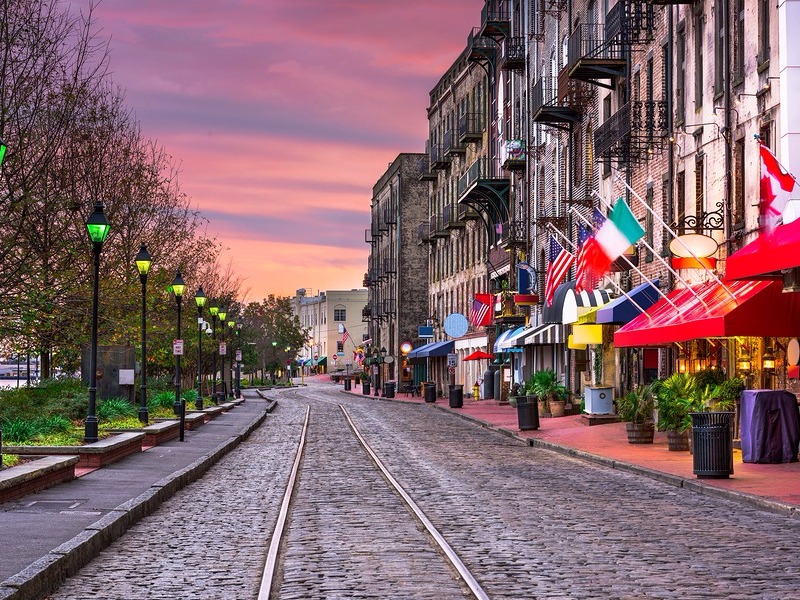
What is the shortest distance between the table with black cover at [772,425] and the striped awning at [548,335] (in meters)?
23.7

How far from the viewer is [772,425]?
22203 mm

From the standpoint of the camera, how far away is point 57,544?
11938mm

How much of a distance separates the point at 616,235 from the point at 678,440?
14.5ft

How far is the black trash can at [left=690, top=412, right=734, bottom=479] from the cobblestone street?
2.67ft

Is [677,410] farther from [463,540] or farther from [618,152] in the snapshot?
[463,540]

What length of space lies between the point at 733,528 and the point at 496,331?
49.1m

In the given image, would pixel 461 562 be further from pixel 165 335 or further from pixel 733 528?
pixel 165 335

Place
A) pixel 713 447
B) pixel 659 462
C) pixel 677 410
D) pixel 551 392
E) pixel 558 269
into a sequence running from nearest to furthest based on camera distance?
pixel 713 447 → pixel 659 462 → pixel 677 410 → pixel 558 269 → pixel 551 392

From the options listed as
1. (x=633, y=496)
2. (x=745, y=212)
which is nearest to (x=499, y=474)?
(x=633, y=496)

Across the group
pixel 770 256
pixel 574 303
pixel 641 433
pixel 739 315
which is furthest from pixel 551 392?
pixel 770 256

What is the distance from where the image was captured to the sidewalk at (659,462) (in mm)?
17458

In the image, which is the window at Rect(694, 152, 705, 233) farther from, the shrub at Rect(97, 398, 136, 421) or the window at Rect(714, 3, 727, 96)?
the shrub at Rect(97, 398, 136, 421)

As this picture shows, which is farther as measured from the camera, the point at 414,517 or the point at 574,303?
the point at 574,303

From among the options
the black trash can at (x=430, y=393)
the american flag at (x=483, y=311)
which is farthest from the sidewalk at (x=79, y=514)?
the black trash can at (x=430, y=393)
